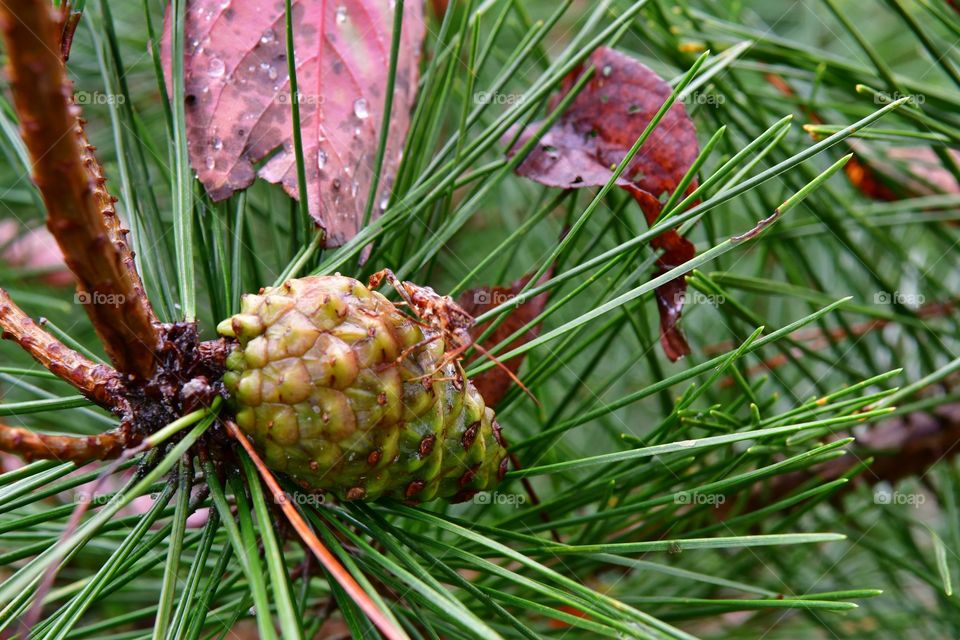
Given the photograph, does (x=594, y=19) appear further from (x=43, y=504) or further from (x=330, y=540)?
(x=43, y=504)

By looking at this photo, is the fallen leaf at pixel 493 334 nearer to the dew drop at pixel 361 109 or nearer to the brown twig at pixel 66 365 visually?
the dew drop at pixel 361 109

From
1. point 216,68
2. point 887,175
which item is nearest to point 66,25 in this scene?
point 216,68

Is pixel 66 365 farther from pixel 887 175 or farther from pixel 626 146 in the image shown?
pixel 887 175

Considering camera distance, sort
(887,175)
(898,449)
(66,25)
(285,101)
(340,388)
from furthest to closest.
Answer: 1. (887,175)
2. (898,449)
3. (285,101)
4. (66,25)
5. (340,388)

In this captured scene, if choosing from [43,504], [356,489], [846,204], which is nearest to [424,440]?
[356,489]

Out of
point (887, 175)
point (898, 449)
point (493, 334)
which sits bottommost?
point (898, 449)

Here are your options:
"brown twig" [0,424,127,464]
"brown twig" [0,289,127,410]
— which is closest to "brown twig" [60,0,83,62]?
"brown twig" [0,289,127,410]

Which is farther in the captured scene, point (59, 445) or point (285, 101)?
point (285, 101)
